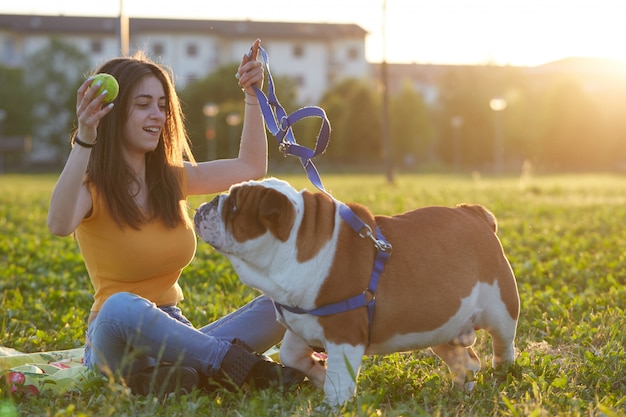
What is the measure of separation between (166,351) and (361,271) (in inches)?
42.7

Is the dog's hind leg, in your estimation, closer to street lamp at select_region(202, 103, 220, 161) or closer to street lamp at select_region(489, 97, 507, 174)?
street lamp at select_region(202, 103, 220, 161)

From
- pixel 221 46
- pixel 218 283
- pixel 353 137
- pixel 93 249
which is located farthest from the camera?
pixel 221 46

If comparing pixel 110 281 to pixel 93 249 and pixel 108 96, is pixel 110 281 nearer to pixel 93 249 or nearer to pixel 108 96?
pixel 93 249

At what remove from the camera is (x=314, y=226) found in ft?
11.2

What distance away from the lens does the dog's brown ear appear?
3.32 meters

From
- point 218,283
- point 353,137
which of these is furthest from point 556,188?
point 353,137

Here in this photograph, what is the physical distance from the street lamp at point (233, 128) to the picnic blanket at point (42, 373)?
4136 centimetres

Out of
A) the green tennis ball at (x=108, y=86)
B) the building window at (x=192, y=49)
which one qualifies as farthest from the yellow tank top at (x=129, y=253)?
the building window at (x=192, y=49)

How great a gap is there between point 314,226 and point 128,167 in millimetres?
1362

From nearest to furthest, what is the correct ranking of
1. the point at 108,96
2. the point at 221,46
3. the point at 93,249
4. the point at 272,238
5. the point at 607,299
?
the point at 272,238, the point at 108,96, the point at 93,249, the point at 607,299, the point at 221,46

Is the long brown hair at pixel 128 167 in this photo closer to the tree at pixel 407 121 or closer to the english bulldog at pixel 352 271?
the english bulldog at pixel 352 271

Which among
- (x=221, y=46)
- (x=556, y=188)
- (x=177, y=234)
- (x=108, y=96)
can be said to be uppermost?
(x=221, y=46)

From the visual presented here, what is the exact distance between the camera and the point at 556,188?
886 inches

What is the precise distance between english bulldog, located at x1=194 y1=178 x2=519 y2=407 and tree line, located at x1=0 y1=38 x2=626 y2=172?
146 feet
